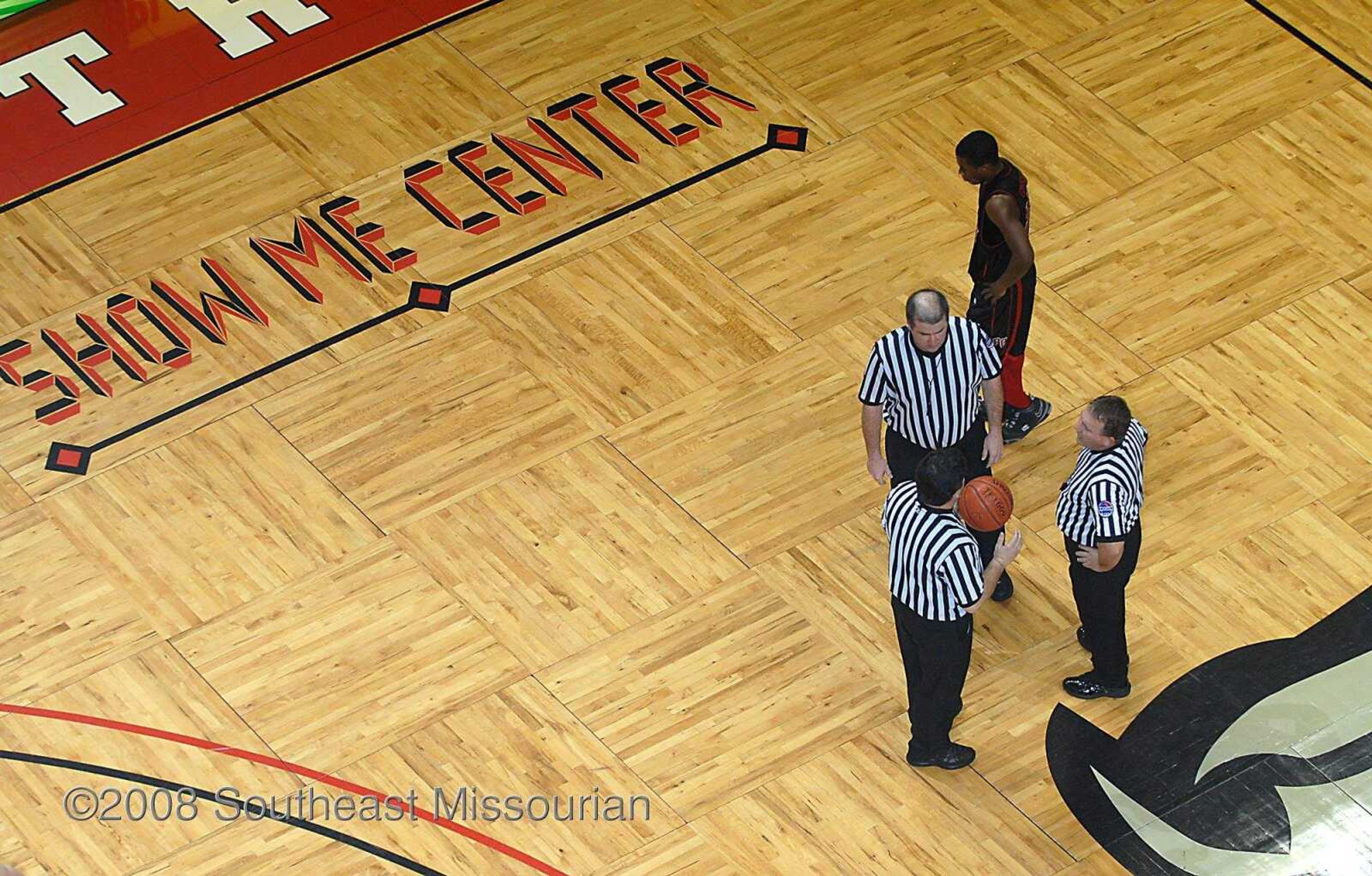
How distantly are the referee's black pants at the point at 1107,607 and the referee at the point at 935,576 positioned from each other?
1.56 ft

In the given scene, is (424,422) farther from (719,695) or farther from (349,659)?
(719,695)

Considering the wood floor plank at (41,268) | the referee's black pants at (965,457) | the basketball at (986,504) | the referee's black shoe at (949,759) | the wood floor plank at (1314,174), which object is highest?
the basketball at (986,504)

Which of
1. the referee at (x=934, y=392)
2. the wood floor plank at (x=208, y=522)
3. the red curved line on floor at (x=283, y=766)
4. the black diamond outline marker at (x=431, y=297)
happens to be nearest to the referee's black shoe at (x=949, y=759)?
the referee at (x=934, y=392)

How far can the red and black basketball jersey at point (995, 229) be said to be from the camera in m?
7.66

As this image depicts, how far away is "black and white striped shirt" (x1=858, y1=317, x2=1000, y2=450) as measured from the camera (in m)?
7.11

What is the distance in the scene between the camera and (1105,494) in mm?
6809

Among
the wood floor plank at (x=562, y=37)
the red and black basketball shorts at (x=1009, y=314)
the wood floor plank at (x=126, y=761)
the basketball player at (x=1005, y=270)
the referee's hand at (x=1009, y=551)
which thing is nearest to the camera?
the referee's hand at (x=1009, y=551)

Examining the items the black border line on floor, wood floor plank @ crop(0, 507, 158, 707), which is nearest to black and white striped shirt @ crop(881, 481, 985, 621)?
wood floor plank @ crop(0, 507, 158, 707)

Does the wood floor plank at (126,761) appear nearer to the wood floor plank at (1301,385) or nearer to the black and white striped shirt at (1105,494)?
the black and white striped shirt at (1105,494)

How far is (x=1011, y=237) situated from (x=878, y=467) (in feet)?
3.40

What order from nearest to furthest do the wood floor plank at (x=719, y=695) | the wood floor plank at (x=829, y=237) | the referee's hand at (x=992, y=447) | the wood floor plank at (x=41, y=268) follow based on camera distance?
the wood floor plank at (x=719, y=695)
the referee's hand at (x=992, y=447)
the wood floor plank at (x=829, y=237)
the wood floor plank at (x=41, y=268)

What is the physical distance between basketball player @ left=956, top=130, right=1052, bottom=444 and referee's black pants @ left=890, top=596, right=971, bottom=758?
1411 millimetres

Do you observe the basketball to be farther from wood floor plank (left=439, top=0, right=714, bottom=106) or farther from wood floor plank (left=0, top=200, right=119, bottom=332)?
wood floor plank (left=0, top=200, right=119, bottom=332)

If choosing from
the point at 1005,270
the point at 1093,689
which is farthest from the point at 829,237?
the point at 1093,689
